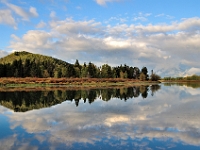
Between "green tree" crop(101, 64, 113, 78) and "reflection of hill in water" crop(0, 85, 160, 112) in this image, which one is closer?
"reflection of hill in water" crop(0, 85, 160, 112)

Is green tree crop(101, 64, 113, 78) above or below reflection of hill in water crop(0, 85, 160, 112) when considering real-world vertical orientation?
above

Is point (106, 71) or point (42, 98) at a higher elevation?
point (106, 71)

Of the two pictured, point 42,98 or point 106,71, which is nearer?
point 42,98

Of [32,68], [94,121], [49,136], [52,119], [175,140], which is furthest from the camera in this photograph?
[32,68]

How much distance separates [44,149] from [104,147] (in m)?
2.88

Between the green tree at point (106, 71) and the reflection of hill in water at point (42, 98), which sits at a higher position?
the green tree at point (106, 71)

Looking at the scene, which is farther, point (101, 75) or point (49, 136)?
point (101, 75)

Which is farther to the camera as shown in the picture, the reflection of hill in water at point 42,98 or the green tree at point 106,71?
the green tree at point 106,71

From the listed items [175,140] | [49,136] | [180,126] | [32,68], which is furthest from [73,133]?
[32,68]

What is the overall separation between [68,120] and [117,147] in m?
7.78

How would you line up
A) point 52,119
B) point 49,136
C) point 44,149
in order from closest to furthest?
1. point 44,149
2. point 49,136
3. point 52,119

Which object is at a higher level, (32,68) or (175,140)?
(32,68)

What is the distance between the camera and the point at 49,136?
12922 millimetres

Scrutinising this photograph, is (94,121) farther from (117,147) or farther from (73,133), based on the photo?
(117,147)
